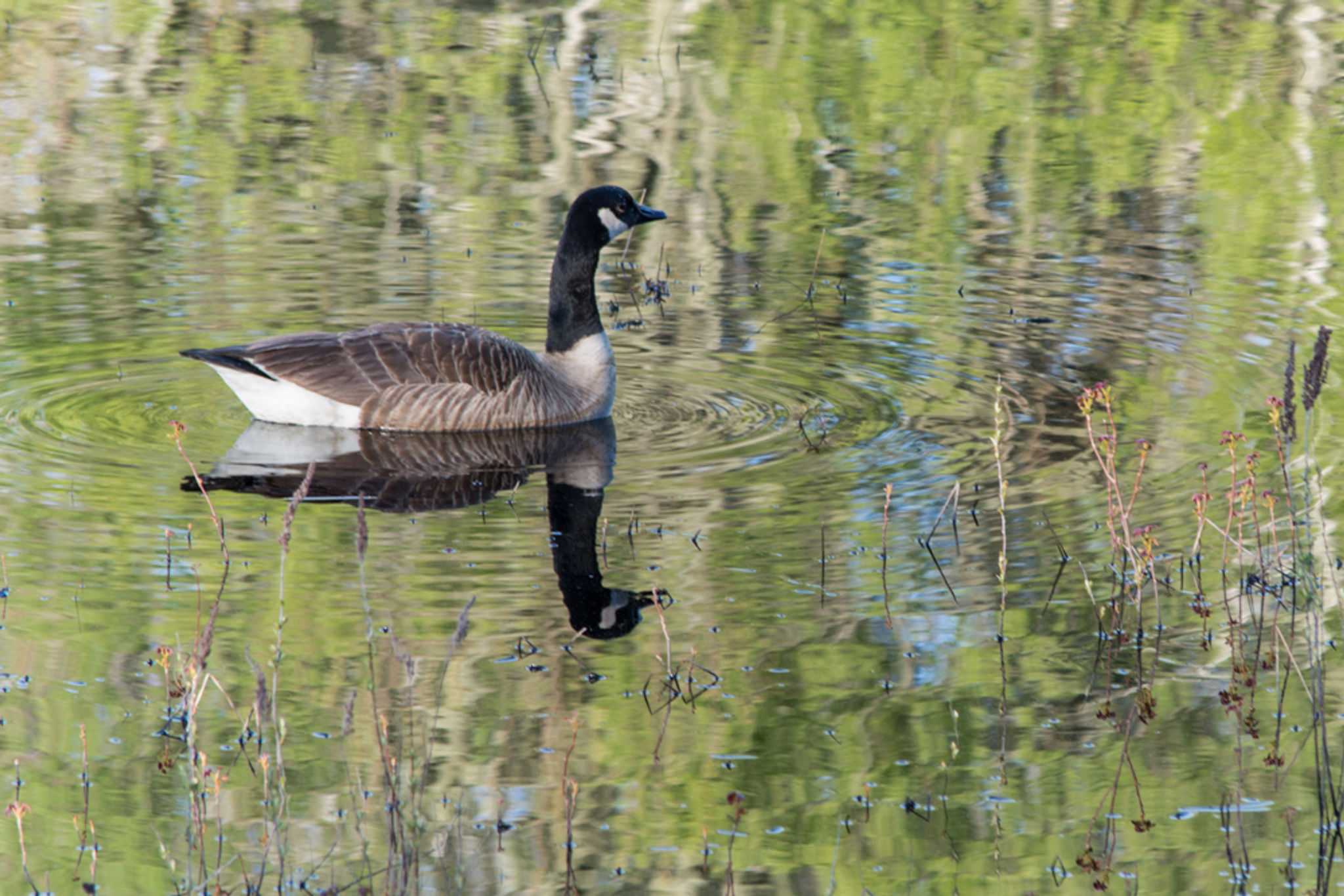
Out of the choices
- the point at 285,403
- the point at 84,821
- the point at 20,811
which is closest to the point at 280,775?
the point at 20,811

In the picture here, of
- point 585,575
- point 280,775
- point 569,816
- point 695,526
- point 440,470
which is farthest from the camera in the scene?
point 440,470

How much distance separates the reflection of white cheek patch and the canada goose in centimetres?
95

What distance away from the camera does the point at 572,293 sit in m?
12.1

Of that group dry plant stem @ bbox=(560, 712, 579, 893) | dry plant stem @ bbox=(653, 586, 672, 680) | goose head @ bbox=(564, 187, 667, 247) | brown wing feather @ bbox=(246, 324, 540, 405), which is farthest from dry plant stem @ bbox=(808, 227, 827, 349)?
dry plant stem @ bbox=(560, 712, 579, 893)

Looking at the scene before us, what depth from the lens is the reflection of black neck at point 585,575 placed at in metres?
8.26

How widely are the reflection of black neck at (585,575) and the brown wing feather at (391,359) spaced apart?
1.49 metres

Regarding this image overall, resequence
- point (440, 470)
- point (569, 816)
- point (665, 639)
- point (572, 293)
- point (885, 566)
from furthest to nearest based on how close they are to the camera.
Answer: point (572, 293), point (440, 470), point (885, 566), point (665, 639), point (569, 816)

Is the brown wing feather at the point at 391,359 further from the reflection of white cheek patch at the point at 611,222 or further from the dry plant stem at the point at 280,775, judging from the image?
the dry plant stem at the point at 280,775

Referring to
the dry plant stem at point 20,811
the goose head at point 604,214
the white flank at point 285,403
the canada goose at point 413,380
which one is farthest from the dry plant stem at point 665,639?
A: the goose head at point 604,214

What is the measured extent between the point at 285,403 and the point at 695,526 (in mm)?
3260

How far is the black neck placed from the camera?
12102mm

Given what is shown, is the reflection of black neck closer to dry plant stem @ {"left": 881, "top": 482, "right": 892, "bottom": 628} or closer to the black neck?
dry plant stem @ {"left": 881, "top": 482, "right": 892, "bottom": 628}

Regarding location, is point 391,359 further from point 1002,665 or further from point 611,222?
point 1002,665

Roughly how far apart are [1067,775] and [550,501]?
4040mm
